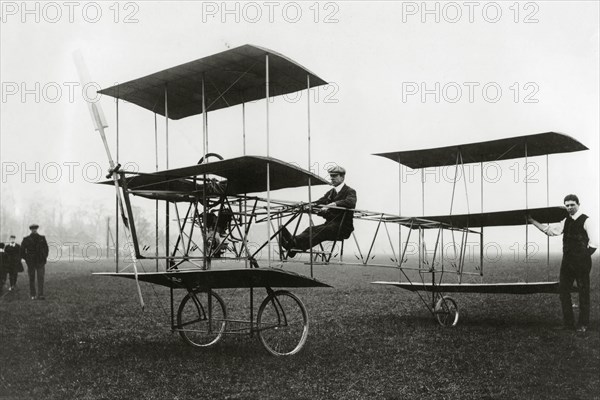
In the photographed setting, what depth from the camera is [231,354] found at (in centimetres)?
846

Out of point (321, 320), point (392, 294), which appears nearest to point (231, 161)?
point (321, 320)

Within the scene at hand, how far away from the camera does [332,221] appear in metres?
9.49

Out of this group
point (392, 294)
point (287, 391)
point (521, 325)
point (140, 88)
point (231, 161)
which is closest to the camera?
point (287, 391)

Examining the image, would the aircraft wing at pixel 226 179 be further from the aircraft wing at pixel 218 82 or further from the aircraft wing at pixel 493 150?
the aircraft wing at pixel 493 150

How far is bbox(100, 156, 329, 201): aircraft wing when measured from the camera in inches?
298

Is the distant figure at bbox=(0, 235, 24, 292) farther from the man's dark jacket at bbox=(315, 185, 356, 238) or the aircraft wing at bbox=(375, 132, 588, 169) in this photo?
the man's dark jacket at bbox=(315, 185, 356, 238)

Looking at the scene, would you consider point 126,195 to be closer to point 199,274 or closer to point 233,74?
point 199,274

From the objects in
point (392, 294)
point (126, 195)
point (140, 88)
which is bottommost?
point (392, 294)

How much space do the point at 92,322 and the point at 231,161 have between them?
21.5ft

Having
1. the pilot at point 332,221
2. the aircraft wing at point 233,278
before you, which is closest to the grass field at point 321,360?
the aircraft wing at point 233,278

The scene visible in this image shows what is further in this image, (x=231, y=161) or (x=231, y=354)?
(x=231, y=354)

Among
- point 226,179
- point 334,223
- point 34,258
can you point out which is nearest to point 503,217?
point 334,223

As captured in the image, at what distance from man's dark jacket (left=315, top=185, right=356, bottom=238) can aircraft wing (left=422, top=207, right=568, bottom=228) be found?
310cm

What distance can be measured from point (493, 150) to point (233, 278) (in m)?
6.68
